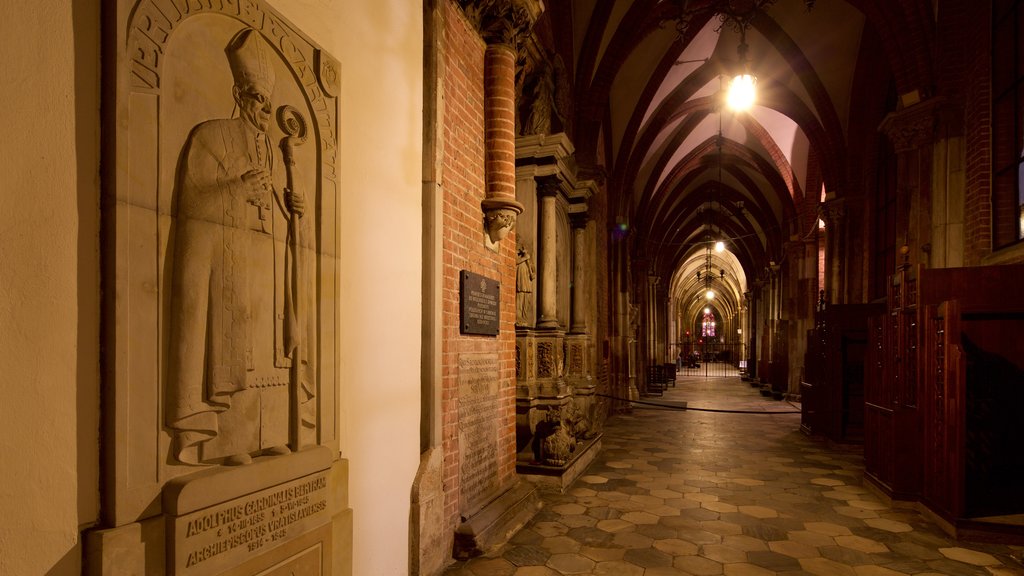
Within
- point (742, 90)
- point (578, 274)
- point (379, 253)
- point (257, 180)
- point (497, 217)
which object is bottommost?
point (379, 253)

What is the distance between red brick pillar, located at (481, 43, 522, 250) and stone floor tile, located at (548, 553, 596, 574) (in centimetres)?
263

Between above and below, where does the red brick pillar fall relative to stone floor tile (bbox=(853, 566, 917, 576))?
above

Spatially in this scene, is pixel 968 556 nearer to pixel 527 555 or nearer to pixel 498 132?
pixel 527 555

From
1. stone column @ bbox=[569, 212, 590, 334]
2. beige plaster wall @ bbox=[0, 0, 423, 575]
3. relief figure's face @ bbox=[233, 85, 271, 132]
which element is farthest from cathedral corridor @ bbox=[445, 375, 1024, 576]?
relief figure's face @ bbox=[233, 85, 271, 132]

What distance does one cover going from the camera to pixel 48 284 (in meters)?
1.68

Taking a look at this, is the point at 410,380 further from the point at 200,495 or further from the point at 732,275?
the point at 732,275

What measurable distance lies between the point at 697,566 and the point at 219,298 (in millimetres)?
3699

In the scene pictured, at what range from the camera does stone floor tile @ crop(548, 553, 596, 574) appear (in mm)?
3914

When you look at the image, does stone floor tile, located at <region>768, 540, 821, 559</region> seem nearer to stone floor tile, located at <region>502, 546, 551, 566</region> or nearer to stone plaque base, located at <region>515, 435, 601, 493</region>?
stone floor tile, located at <region>502, 546, 551, 566</region>

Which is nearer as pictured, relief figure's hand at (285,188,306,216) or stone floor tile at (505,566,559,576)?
relief figure's hand at (285,188,306,216)

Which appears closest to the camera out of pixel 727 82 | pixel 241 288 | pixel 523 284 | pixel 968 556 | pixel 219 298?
pixel 219 298

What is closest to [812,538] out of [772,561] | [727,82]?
[772,561]

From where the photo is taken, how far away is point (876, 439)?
6.17m

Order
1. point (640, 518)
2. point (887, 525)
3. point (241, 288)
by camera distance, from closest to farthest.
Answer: point (241, 288)
point (887, 525)
point (640, 518)
